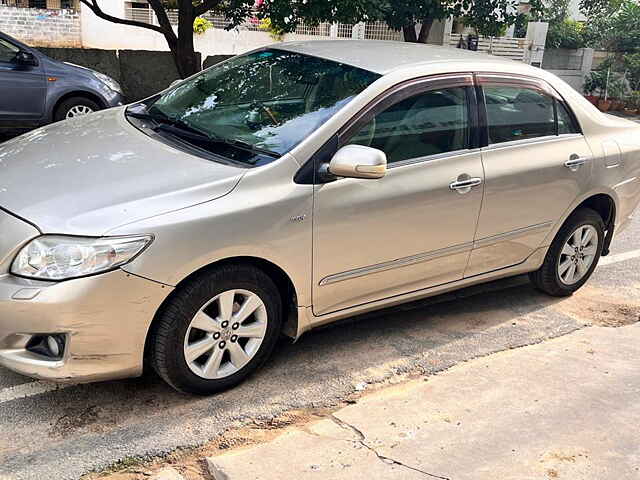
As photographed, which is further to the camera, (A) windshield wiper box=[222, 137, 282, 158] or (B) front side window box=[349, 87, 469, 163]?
(B) front side window box=[349, 87, 469, 163]

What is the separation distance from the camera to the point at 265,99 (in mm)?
3984

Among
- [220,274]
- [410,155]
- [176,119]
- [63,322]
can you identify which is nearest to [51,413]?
[63,322]

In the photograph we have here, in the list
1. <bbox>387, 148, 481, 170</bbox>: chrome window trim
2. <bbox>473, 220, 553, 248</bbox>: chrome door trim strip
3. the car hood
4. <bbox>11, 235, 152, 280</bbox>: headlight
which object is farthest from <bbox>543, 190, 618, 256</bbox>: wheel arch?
<bbox>11, 235, 152, 280</bbox>: headlight

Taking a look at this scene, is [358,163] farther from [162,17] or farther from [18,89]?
[162,17]

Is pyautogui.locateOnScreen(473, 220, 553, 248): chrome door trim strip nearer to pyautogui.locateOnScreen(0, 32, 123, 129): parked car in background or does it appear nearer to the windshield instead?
the windshield

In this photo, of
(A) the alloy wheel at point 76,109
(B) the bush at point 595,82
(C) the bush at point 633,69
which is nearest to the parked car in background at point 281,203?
(A) the alloy wheel at point 76,109

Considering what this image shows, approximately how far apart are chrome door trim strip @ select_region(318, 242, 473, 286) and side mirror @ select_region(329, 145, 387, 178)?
1.79 feet

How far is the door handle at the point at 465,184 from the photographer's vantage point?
396cm

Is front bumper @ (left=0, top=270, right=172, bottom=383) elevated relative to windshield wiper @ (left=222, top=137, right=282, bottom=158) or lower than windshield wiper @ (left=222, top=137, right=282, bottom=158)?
lower

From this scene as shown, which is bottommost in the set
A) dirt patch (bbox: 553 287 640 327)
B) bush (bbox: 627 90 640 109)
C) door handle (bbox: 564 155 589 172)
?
dirt patch (bbox: 553 287 640 327)

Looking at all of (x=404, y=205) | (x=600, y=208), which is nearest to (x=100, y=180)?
(x=404, y=205)

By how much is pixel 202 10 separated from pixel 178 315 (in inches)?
296

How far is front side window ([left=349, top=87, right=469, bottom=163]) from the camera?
12.3 ft

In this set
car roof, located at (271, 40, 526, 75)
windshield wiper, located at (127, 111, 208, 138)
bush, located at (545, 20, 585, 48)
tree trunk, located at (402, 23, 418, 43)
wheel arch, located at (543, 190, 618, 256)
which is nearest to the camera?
windshield wiper, located at (127, 111, 208, 138)
